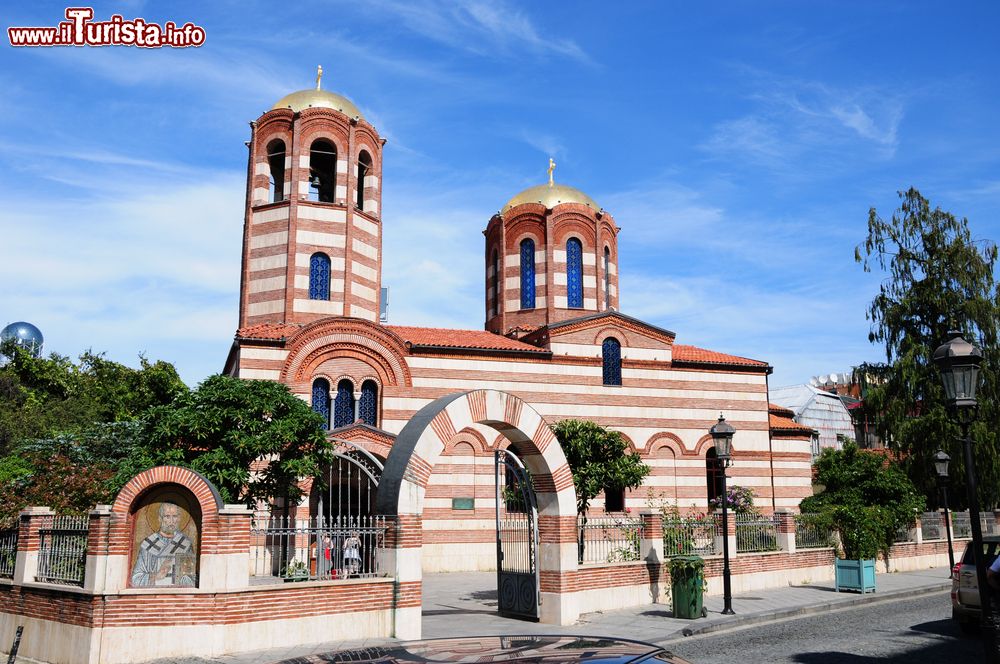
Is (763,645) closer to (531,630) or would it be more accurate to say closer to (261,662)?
(531,630)

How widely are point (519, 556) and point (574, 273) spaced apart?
17.7 meters

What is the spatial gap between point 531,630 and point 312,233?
1609cm

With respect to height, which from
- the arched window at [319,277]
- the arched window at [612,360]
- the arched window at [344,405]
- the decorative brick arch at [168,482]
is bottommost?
the decorative brick arch at [168,482]

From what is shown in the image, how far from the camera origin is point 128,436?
2403 cm

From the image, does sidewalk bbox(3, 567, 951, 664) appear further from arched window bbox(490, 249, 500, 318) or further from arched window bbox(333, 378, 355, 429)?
arched window bbox(490, 249, 500, 318)

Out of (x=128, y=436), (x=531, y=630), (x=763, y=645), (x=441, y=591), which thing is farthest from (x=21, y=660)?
(x=128, y=436)

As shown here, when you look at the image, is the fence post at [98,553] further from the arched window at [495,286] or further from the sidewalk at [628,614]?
the arched window at [495,286]

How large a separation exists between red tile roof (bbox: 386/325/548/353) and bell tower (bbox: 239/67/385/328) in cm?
154

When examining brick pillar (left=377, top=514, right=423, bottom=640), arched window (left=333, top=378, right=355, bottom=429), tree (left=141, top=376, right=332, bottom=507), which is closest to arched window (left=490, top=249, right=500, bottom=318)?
arched window (left=333, top=378, right=355, bottom=429)

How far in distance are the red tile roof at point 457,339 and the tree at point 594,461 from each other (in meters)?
5.39

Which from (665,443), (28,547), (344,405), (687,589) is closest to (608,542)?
(687,589)

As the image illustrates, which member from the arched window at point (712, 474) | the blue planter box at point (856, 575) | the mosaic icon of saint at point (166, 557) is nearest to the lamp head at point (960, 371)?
the mosaic icon of saint at point (166, 557)

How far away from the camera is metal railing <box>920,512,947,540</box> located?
24.6 m

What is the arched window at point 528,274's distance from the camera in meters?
31.1
